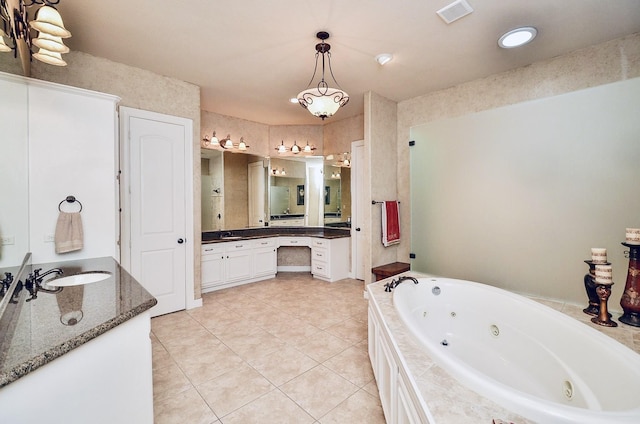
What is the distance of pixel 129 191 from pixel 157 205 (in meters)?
0.30

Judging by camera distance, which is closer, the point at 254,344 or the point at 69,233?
the point at 69,233

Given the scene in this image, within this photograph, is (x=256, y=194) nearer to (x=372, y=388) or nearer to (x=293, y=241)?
(x=293, y=241)

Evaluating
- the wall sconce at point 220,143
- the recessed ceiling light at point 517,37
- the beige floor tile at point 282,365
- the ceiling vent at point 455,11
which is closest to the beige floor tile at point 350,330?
the beige floor tile at point 282,365

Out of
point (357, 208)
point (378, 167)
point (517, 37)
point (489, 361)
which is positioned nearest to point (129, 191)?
point (378, 167)

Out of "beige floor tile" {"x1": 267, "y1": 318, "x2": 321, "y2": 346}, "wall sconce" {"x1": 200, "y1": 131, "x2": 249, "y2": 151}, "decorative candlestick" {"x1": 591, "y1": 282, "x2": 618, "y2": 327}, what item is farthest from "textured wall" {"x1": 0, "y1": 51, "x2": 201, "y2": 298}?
"decorative candlestick" {"x1": 591, "y1": 282, "x2": 618, "y2": 327}

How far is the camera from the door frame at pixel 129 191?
9.56 feet

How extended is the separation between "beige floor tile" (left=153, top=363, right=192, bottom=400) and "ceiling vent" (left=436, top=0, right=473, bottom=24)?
11.0 feet

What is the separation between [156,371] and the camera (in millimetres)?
2119

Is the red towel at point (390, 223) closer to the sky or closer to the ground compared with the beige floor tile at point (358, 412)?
closer to the sky

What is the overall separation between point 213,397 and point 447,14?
3280mm

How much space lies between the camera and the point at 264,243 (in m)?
4.62

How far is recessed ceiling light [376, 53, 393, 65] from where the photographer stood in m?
2.74

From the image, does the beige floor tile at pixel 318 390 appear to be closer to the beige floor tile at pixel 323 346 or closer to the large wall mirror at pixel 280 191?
the beige floor tile at pixel 323 346

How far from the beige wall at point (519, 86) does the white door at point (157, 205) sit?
2.87 m
